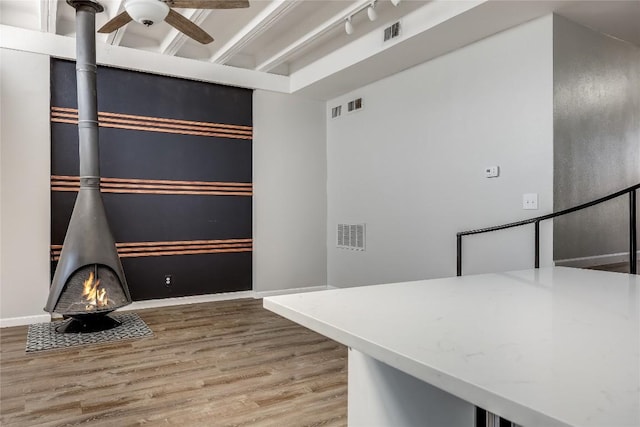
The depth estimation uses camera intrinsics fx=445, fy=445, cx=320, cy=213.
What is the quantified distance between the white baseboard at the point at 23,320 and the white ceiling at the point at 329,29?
2.87 meters

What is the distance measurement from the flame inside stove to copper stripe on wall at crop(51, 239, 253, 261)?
100 centimetres

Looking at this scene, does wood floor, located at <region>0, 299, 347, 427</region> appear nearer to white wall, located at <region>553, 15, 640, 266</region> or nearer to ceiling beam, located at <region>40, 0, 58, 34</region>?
white wall, located at <region>553, 15, 640, 266</region>

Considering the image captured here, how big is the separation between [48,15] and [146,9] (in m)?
1.75

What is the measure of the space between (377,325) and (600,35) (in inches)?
170

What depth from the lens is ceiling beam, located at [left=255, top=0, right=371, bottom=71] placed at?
13.0 feet

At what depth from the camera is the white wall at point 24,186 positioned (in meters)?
4.37

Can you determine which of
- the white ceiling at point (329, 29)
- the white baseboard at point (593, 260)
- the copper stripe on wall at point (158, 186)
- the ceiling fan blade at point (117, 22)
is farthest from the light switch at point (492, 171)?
the ceiling fan blade at point (117, 22)

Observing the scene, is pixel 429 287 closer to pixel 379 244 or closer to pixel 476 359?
pixel 476 359

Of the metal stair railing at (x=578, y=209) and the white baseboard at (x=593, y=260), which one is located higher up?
the metal stair railing at (x=578, y=209)

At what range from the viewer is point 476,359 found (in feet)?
2.37

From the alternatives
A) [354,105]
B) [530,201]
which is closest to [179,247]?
[354,105]

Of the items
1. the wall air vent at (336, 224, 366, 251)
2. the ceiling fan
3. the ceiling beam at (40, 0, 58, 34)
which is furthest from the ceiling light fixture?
the wall air vent at (336, 224, 366, 251)

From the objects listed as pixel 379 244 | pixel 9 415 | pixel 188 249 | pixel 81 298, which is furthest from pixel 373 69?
pixel 9 415

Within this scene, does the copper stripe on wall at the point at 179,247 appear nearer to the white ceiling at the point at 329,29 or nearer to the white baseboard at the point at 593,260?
the white ceiling at the point at 329,29
